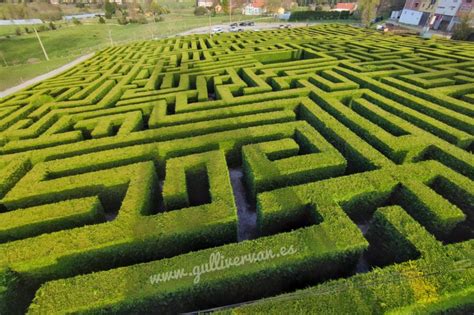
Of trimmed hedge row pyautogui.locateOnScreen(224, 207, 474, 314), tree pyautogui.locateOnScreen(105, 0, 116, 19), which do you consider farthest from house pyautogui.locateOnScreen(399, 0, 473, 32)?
tree pyautogui.locateOnScreen(105, 0, 116, 19)

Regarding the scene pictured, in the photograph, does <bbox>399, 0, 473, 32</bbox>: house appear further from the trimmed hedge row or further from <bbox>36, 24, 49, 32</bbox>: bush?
<bbox>36, 24, 49, 32</bbox>: bush

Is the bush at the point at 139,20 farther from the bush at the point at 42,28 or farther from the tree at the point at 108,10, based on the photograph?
the bush at the point at 42,28

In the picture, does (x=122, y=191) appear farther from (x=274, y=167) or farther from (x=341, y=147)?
(x=341, y=147)

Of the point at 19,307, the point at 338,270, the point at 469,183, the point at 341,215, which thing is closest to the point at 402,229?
the point at 341,215

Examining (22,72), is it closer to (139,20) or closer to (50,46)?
(50,46)

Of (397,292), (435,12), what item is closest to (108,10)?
(435,12)
